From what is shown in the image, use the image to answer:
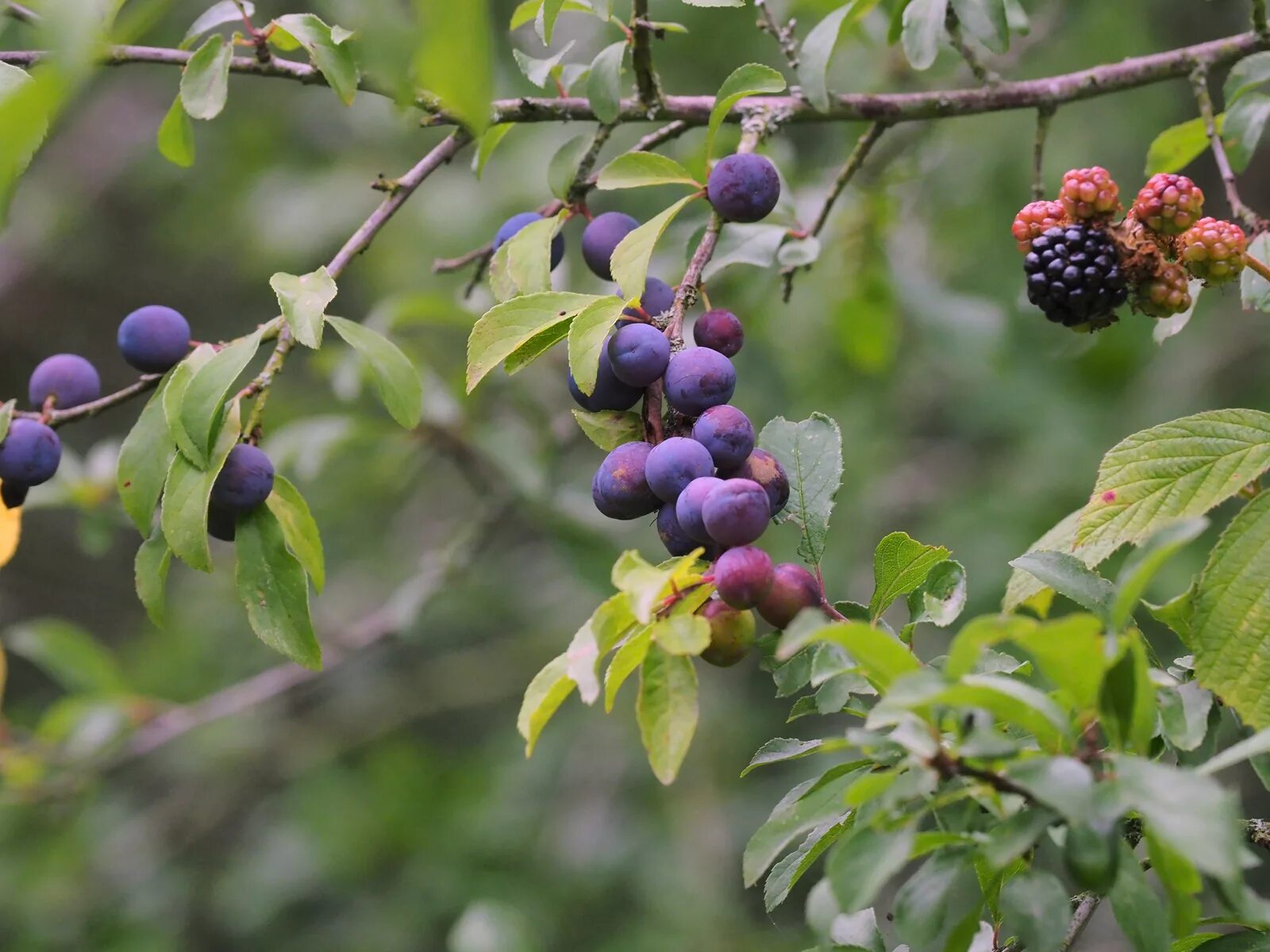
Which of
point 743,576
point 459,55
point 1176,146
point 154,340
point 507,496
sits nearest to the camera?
point 459,55

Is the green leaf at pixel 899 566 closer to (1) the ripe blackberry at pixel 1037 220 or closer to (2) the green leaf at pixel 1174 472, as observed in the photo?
(2) the green leaf at pixel 1174 472

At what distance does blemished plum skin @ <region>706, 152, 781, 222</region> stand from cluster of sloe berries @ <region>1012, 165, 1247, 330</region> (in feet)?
0.79

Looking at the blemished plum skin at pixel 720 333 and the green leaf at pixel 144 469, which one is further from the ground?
the blemished plum skin at pixel 720 333

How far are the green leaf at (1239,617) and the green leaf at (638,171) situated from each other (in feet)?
1.82

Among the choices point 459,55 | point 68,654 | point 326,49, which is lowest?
point 68,654

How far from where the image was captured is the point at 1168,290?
1008 mm

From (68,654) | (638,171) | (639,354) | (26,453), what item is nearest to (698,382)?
(639,354)

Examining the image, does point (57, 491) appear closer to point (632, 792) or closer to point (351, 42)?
point (351, 42)

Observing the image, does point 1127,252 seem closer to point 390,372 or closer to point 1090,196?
point 1090,196

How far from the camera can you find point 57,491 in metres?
1.93

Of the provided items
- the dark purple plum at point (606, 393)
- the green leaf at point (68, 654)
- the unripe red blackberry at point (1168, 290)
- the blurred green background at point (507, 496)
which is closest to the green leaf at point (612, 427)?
the dark purple plum at point (606, 393)

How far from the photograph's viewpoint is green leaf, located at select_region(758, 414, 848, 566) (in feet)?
3.05

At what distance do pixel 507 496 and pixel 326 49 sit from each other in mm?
1315

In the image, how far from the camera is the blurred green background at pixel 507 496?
2.22 metres
